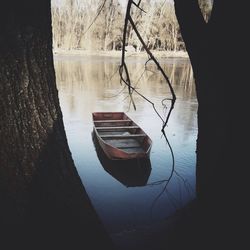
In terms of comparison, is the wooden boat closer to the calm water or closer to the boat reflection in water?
the boat reflection in water


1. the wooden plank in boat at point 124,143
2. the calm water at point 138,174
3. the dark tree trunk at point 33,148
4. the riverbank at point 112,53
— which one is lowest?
the calm water at point 138,174

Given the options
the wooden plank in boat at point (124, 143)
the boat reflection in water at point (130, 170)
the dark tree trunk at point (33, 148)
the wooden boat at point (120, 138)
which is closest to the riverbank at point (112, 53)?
the wooden boat at point (120, 138)

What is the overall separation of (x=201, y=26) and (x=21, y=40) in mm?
1258

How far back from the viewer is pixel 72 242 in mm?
2299

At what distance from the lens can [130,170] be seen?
9930 millimetres

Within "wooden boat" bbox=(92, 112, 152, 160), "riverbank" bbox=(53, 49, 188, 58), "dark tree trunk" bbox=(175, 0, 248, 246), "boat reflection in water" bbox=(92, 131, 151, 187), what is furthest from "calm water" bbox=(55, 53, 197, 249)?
"riverbank" bbox=(53, 49, 188, 58)

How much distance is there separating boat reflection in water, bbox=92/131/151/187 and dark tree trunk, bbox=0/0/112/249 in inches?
282

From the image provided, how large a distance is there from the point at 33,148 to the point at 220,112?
126 cm

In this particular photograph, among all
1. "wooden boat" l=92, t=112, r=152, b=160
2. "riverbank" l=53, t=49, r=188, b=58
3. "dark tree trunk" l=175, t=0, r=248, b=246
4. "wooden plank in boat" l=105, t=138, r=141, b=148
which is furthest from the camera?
"riverbank" l=53, t=49, r=188, b=58

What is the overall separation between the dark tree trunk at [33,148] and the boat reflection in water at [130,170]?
23.5 feet

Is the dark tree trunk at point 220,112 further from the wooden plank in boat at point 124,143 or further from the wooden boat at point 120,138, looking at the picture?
the wooden plank in boat at point 124,143

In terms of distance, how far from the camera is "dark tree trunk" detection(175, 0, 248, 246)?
2.17 meters

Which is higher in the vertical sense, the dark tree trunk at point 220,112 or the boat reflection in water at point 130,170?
the dark tree trunk at point 220,112

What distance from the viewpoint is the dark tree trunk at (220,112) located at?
7.12 ft
